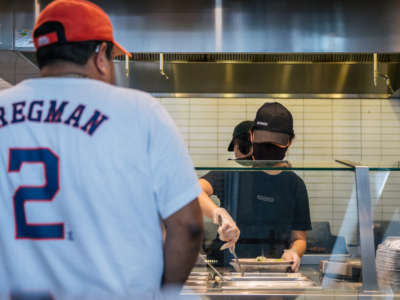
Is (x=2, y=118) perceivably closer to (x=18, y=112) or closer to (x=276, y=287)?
(x=18, y=112)

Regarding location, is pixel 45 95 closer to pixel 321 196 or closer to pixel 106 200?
pixel 106 200

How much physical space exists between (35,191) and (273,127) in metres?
1.69

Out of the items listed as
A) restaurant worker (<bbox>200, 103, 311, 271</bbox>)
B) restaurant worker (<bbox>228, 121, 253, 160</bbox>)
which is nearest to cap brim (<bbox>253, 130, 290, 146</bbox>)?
restaurant worker (<bbox>200, 103, 311, 271</bbox>)

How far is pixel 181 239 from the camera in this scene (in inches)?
40.1

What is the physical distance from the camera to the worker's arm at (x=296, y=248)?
2.08 meters

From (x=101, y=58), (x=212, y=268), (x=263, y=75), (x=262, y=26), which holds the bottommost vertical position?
(x=212, y=268)

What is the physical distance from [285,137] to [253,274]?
0.81 m

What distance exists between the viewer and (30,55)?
3688mm

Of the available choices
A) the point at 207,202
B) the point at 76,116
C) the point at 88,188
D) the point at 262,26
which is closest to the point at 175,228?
the point at 88,188

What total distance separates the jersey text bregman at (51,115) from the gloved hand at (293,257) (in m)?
1.32

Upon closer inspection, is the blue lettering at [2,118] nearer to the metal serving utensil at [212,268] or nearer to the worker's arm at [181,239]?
the worker's arm at [181,239]

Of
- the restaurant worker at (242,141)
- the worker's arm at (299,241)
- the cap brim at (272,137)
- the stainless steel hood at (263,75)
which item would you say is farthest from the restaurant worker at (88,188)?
the stainless steel hood at (263,75)

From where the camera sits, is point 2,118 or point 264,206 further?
point 264,206

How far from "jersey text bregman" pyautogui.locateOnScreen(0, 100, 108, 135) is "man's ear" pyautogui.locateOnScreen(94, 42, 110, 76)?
121 mm
